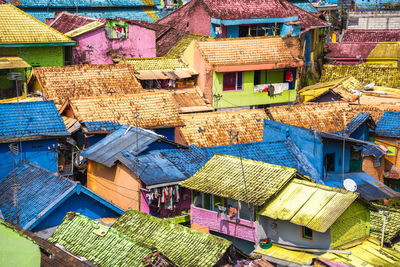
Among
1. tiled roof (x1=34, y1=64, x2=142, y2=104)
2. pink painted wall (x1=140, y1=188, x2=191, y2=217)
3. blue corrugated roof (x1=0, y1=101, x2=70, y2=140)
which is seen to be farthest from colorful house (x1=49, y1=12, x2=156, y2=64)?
pink painted wall (x1=140, y1=188, x2=191, y2=217)

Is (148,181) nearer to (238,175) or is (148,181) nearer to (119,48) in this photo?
(238,175)

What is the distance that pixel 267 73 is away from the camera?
3859 cm

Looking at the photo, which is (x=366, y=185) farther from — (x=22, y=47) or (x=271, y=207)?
(x=22, y=47)

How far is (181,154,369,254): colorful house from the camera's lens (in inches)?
831

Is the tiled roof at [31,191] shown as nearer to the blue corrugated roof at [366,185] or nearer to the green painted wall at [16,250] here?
the green painted wall at [16,250]

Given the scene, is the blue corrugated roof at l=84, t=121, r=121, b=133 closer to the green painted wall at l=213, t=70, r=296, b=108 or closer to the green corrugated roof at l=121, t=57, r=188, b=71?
the green corrugated roof at l=121, t=57, r=188, b=71

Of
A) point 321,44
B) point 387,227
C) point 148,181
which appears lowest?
point 387,227

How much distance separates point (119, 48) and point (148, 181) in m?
18.2

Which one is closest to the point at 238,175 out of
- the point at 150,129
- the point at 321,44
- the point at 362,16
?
the point at 150,129

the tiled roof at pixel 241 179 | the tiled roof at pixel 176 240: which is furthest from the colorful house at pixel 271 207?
the tiled roof at pixel 176 240

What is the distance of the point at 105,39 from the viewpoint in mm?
39719

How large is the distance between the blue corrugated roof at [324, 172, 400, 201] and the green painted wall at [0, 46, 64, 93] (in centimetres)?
1685

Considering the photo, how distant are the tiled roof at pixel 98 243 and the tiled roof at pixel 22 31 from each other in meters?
17.7

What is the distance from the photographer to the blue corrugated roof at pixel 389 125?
108 ft
